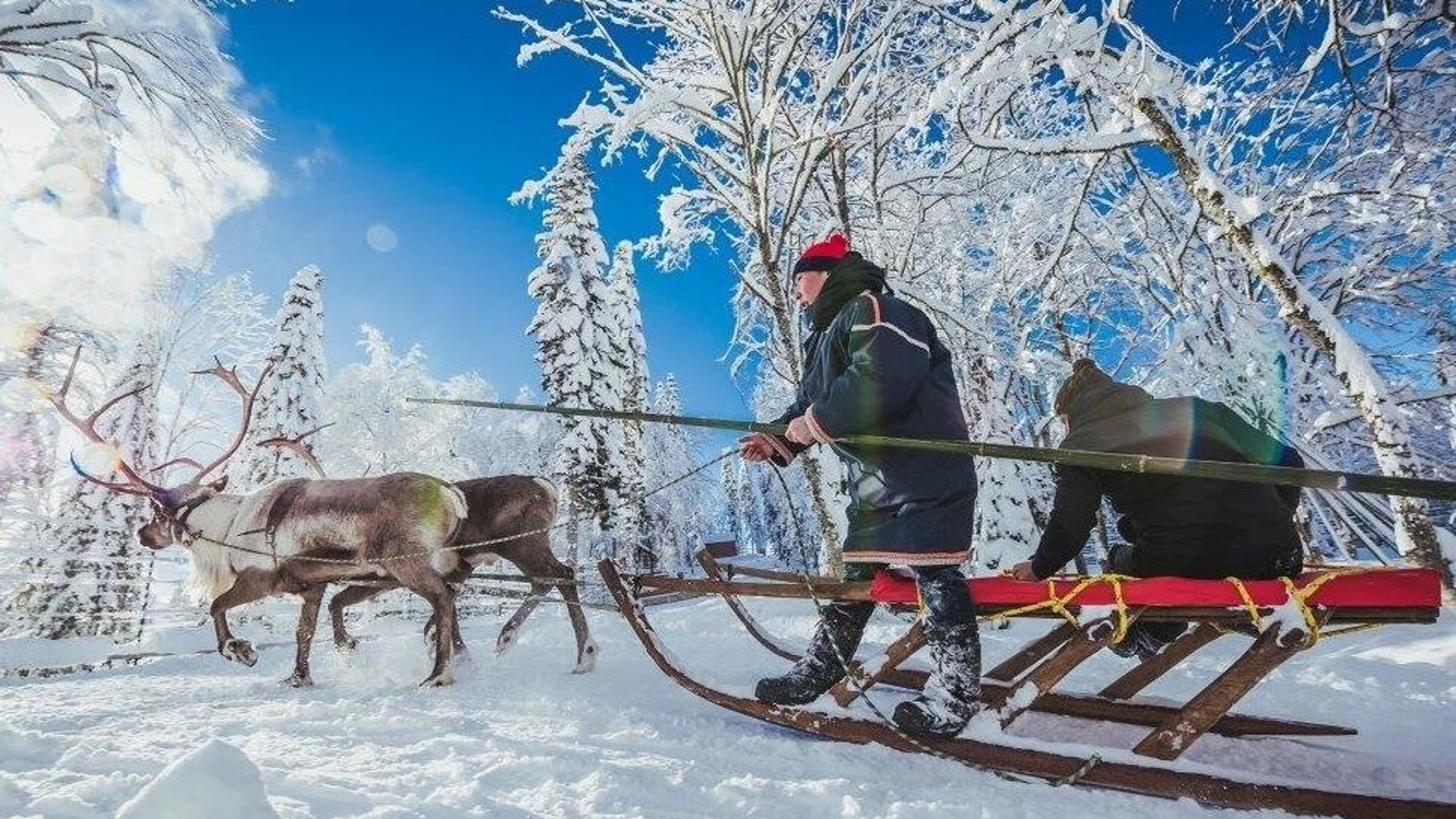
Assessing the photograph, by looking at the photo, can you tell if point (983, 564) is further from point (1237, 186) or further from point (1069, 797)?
point (1069, 797)

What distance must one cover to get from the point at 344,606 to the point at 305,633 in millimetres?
933

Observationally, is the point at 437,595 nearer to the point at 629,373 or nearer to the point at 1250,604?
the point at 1250,604

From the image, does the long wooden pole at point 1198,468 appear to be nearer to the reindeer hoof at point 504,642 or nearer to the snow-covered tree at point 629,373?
the reindeer hoof at point 504,642

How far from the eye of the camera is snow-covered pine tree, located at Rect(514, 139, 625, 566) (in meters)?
20.8

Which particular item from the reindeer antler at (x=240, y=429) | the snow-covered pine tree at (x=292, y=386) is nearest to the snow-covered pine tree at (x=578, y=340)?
the snow-covered pine tree at (x=292, y=386)

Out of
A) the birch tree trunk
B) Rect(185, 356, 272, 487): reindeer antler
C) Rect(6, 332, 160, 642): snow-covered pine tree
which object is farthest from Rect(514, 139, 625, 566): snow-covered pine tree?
the birch tree trunk

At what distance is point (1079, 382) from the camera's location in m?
3.26

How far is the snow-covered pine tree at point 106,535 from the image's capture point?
488 inches

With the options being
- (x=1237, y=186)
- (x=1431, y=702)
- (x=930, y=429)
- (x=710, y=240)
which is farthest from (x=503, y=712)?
(x=1237, y=186)

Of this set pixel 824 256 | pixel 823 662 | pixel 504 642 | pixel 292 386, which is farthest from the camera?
pixel 292 386

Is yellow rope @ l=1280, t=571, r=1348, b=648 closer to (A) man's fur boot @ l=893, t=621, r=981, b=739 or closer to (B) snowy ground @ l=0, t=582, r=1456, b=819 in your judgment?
(B) snowy ground @ l=0, t=582, r=1456, b=819

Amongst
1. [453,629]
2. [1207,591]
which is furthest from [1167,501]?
[453,629]

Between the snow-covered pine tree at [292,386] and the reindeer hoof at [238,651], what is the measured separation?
15.9 meters

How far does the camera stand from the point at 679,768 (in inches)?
100
